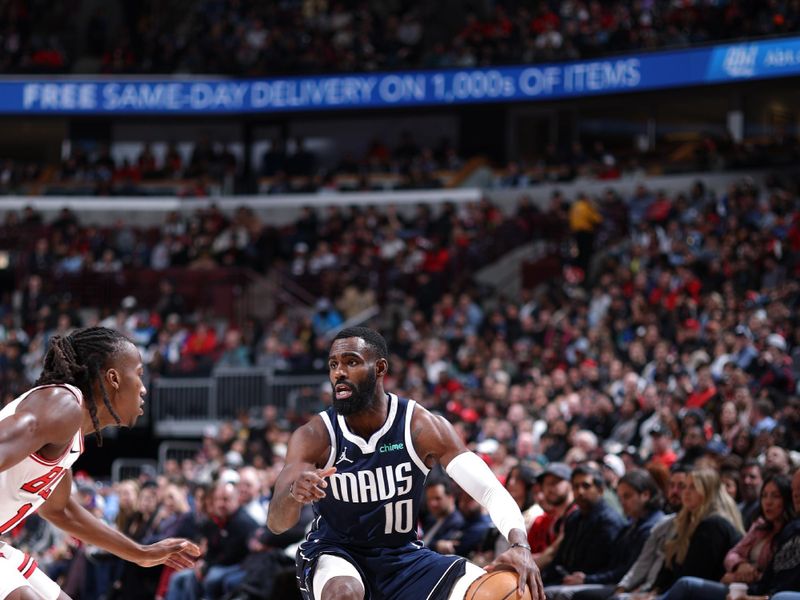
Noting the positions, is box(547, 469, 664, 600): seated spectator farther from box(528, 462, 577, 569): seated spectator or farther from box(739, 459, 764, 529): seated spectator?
box(739, 459, 764, 529): seated spectator

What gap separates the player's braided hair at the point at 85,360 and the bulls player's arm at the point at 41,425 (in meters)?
0.23

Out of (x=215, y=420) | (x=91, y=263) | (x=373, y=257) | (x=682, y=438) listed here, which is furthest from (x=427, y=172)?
(x=682, y=438)

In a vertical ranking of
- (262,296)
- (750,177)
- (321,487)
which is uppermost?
(750,177)

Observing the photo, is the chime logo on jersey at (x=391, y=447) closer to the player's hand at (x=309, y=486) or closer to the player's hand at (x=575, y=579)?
the player's hand at (x=309, y=486)

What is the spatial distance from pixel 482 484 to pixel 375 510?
1.96 feet

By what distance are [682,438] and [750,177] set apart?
11754mm

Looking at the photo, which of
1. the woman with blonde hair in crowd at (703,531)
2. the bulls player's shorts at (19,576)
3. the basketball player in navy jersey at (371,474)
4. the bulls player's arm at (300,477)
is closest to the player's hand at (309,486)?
the bulls player's arm at (300,477)

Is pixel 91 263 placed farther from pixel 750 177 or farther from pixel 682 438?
pixel 682 438

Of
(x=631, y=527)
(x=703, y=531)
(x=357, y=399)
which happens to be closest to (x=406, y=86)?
(x=631, y=527)

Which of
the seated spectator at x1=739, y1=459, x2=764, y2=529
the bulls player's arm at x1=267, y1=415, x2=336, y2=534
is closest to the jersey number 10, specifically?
the bulls player's arm at x1=267, y1=415, x2=336, y2=534

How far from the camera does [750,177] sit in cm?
2231

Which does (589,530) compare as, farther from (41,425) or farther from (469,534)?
(41,425)

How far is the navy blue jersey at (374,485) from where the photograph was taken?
634 centimetres

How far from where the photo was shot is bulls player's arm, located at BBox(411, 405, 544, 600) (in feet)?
18.7
